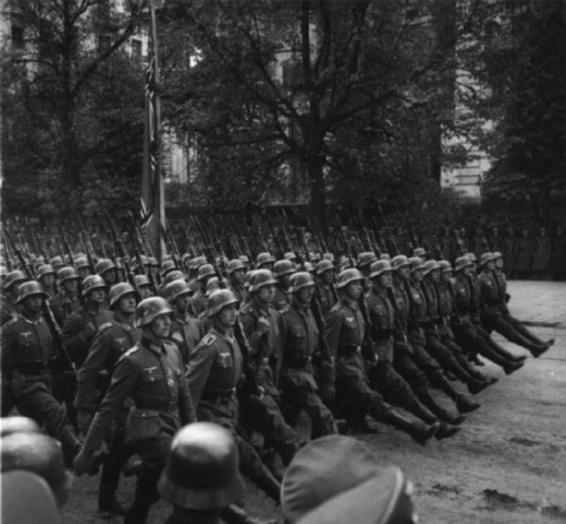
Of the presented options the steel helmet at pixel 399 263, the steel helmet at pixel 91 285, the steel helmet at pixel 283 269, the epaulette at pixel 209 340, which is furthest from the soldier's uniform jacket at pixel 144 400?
the steel helmet at pixel 399 263

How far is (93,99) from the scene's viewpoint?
26922 millimetres

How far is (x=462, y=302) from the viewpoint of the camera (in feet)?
39.8

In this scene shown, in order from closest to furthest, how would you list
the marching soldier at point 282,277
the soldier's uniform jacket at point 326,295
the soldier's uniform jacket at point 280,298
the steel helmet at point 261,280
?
1. the steel helmet at point 261,280
2. the soldier's uniform jacket at point 280,298
3. the marching soldier at point 282,277
4. the soldier's uniform jacket at point 326,295

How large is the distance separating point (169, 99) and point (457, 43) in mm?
7792

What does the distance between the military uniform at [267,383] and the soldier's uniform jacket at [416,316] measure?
2.77 meters

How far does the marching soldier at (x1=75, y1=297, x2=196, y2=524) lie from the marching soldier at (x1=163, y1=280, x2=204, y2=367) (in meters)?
2.23

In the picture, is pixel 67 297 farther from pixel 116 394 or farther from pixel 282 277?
pixel 116 394

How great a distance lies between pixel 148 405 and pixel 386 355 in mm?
3756

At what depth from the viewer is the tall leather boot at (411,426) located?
8070 millimetres

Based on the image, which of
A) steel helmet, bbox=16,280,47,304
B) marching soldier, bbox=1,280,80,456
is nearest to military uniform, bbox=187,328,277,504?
marching soldier, bbox=1,280,80,456

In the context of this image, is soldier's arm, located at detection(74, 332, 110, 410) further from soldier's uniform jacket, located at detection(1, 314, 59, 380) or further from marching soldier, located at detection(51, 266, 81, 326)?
marching soldier, located at detection(51, 266, 81, 326)

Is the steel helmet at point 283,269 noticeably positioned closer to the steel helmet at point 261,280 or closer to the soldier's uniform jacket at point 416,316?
the soldier's uniform jacket at point 416,316

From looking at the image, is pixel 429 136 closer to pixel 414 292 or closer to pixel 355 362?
pixel 414 292

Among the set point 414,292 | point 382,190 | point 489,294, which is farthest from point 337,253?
point 414,292
